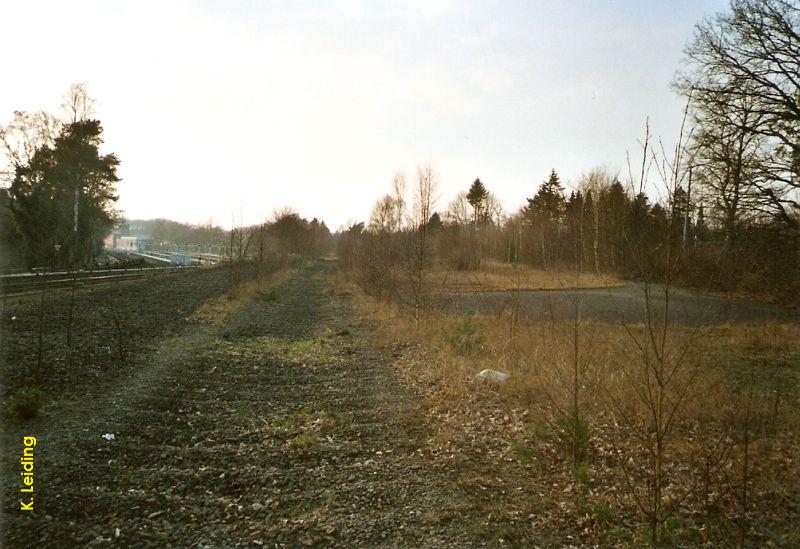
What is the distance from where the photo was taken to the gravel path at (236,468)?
360 cm

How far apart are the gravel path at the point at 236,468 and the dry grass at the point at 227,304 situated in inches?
238

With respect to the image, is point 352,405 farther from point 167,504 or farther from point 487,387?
point 167,504

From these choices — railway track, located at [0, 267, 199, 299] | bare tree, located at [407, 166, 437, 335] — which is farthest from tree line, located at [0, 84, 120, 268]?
bare tree, located at [407, 166, 437, 335]

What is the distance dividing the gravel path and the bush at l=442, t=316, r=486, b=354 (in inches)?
71.2

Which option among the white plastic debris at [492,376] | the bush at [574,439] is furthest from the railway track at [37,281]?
the bush at [574,439]

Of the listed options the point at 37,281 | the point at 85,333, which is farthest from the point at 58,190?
the point at 85,333

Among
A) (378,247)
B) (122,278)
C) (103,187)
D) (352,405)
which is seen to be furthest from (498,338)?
(103,187)

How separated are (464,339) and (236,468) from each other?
5.85 metres

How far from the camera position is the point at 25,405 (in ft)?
17.9

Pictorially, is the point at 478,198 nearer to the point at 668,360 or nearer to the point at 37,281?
the point at 37,281

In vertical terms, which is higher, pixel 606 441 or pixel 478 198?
pixel 478 198

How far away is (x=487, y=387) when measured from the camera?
7.30 meters

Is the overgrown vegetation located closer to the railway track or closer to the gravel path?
the gravel path

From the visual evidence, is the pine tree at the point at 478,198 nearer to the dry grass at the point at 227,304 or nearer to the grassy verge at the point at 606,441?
the dry grass at the point at 227,304
